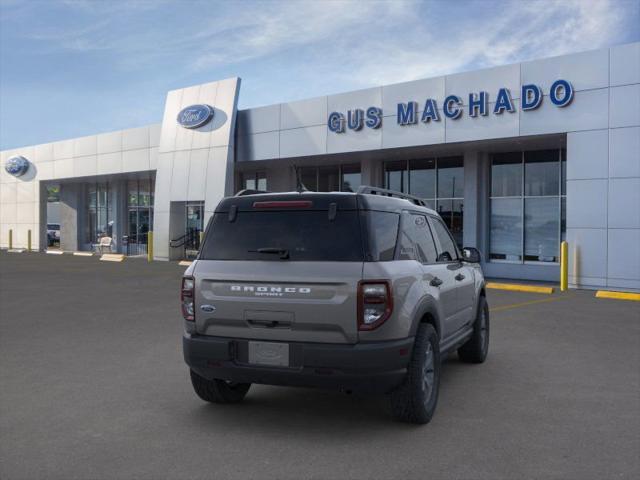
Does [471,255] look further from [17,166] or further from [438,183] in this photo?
[17,166]

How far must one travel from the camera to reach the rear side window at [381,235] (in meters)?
4.54

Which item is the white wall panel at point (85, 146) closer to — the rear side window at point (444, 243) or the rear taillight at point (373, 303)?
the rear side window at point (444, 243)

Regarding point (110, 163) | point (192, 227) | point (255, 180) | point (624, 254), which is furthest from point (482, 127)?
point (110, 163)

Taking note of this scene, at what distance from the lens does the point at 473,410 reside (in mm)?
5281

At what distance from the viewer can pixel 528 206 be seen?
19.3m

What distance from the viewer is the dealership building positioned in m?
15.2

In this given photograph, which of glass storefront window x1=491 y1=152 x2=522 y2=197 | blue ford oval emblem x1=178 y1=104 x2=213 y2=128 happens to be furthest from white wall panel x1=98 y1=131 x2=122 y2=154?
glass storefront window x1=491 y1=152 x2=522 y2=197

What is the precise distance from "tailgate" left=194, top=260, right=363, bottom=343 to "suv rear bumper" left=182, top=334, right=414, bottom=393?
0.09 m

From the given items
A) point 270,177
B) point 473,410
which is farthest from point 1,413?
point 270,177

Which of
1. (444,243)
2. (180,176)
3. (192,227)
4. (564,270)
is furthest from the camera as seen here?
(192,227)

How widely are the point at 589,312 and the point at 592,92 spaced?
6628 millimetres

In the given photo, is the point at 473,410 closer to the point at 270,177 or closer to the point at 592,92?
the point at 592,92

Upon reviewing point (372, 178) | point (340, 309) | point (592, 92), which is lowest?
point (340, 309)

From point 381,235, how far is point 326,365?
111 centimetres
